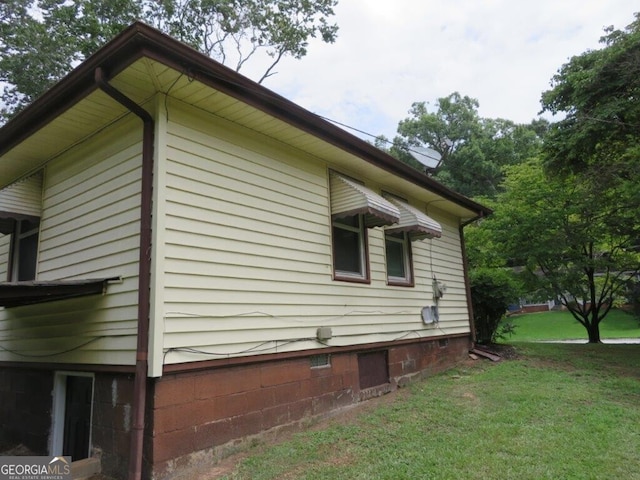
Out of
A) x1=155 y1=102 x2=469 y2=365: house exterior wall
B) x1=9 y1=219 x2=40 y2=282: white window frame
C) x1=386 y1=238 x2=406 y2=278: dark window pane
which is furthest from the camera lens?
x1=386 y1=238 x2=406 y2=278: dark window pane

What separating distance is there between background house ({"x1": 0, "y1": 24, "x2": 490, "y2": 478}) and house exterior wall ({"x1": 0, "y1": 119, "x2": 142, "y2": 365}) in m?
0.02

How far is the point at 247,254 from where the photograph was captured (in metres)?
5.00

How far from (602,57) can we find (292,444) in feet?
33.8

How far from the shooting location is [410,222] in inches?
286

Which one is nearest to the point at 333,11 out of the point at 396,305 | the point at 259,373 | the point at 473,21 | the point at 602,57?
the point at 473,21

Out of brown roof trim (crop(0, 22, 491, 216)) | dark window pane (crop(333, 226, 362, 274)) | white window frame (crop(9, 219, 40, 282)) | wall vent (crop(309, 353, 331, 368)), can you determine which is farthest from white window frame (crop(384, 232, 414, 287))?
white window frame (crop(9, 219, 40, 282))

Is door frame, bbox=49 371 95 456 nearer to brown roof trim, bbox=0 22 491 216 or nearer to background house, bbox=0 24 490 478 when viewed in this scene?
background house, bbox=0 24 490 478

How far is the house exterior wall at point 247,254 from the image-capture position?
4320 millimetres

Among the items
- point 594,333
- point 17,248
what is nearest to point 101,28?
point 17,248

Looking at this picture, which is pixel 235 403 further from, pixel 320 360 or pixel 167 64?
pixel 167 64

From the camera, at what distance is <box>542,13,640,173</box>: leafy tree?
29.9 feet

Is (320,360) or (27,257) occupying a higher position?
(27,257)

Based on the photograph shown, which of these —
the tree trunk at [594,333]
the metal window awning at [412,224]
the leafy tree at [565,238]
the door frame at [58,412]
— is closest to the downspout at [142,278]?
the door frame at [58,412]

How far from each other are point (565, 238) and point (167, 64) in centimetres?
1246
